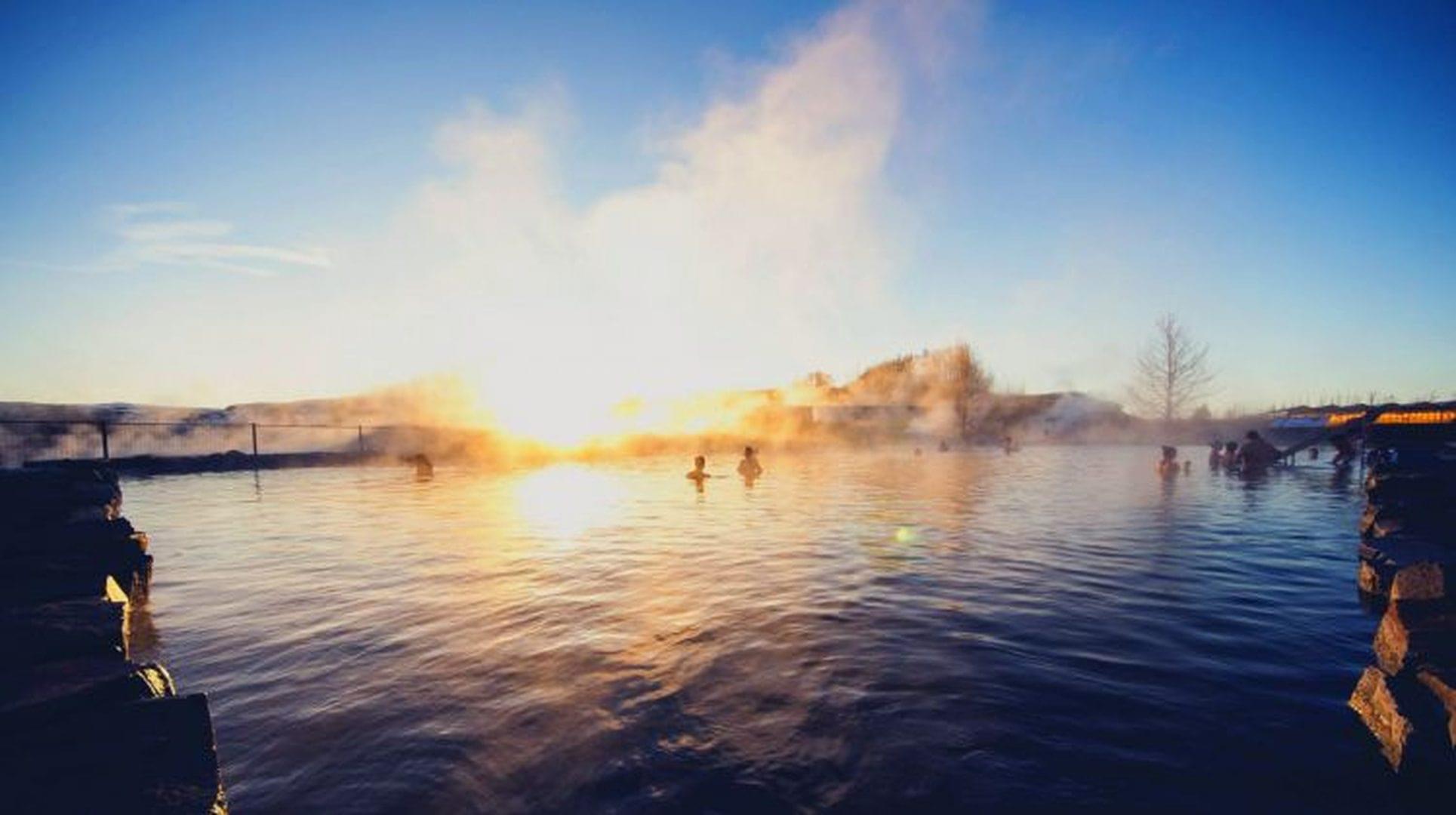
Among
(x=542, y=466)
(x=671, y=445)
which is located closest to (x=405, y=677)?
(x=542, y=466)

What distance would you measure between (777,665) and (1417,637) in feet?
14.8

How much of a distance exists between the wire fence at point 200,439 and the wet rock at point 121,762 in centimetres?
1140

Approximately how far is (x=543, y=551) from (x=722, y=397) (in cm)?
6941

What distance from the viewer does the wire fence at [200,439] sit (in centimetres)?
2648

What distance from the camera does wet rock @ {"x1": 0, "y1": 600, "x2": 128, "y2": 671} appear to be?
3.29 meters

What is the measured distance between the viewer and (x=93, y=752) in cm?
259

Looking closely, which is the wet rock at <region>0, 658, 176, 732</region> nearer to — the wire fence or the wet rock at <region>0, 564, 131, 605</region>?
the wet rock at <region>0, 564, 131, 605</region>

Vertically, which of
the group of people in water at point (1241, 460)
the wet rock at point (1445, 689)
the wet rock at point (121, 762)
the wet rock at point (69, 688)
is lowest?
the group of people in water at point (1241, 460)

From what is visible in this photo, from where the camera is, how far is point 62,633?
344cm

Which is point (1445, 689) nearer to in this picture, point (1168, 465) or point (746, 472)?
point (746, 472)

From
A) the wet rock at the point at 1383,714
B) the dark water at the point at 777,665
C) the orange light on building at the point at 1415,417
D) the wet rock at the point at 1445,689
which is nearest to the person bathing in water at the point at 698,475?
the dark water at the point at 777,665

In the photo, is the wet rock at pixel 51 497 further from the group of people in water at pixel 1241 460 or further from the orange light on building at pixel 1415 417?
the orange light on building at pixel 1415 417

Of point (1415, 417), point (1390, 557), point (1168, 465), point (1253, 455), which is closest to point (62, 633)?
point (1390, 557)

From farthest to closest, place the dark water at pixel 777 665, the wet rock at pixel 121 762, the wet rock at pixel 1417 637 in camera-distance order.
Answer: the wet rock at pixel 1417 637 < the dark water at pixel 777 665 < the wet rock at pixel 121 762
